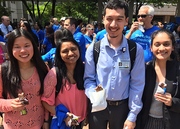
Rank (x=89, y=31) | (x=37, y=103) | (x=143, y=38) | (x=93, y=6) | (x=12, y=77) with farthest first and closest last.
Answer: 1. (x=93, y=6)
2. (x=89, y=31)
3. (x=143, y=38)
4. (x=37, y=103)
5. (x=12, y=77)

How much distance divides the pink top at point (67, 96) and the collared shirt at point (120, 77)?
23cm

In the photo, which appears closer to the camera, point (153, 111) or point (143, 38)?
point (153, 111)

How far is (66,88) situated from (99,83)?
0.44 meters

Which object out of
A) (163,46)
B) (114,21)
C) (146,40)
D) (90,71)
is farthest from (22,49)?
(146,40)

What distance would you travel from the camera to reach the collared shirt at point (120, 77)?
1.74 m

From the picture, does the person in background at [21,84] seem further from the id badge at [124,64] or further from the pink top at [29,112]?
the id badge at [124,64]

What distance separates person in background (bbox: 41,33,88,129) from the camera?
182 cm

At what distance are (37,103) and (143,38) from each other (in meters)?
2.30

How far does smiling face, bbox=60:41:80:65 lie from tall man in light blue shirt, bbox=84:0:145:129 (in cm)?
19

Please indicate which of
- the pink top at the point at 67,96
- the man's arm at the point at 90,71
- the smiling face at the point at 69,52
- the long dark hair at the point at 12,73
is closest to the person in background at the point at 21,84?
the long dark hair at the point at 12,73

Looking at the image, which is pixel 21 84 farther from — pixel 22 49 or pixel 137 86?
pixel 137 86

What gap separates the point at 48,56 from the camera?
3.23 m

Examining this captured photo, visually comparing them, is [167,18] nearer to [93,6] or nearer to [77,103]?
[93,6]

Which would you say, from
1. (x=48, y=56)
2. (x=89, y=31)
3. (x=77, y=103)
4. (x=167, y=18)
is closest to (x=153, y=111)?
(x=77, y=103)
